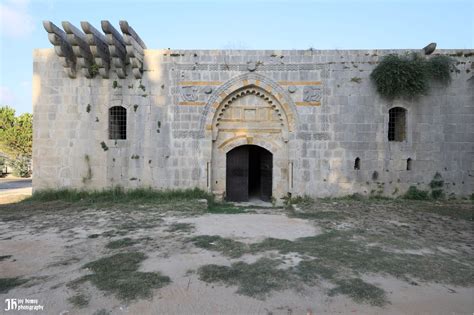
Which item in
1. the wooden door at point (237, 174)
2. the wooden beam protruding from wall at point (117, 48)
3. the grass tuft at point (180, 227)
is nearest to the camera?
the grass tuft at point (180, 227)

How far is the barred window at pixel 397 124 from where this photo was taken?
9281mm

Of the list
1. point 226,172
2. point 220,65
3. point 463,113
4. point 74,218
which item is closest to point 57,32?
point 220,65

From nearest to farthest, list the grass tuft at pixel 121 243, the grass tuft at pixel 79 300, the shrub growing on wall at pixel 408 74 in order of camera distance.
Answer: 1. the grass tuft at pixel 79 300
2. the grass tuft at pixel 121 243
3. the shrub growing on wall at pixel 408 74

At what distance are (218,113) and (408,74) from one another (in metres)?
6.64

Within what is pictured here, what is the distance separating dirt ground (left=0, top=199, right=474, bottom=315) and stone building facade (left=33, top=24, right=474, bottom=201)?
214 centimetres

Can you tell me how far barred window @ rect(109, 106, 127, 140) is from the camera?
9.37m

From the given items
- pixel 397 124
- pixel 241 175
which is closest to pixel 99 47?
pixel 241 175

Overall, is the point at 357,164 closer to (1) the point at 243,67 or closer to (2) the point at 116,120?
(1) the point at 243,67

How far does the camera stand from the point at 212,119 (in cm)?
922

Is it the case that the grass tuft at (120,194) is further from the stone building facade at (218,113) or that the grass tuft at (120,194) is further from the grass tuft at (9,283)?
the grass tuft at (9,283)

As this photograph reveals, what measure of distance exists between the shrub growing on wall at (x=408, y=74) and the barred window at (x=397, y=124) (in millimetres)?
608

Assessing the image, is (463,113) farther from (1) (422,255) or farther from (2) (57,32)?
(2) (57,32)

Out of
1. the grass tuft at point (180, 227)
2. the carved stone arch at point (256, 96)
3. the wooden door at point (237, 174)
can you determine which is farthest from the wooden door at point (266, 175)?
the grass tuft at point (180, 227)

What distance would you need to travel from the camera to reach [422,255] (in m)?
4.20
